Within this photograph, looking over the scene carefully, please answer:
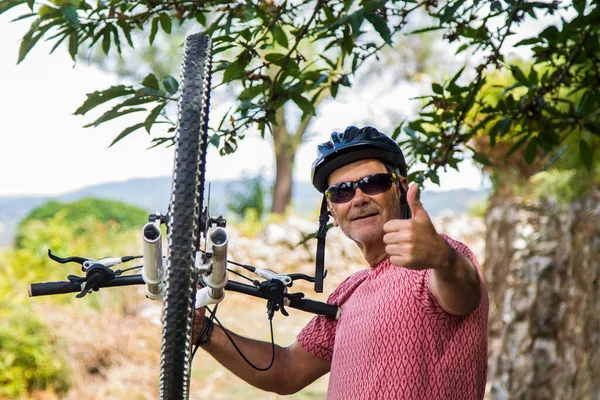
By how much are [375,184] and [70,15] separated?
1.13m

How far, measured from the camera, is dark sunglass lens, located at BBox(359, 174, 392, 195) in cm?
240

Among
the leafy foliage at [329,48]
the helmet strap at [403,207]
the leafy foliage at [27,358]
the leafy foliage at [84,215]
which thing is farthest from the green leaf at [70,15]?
the leafy foliage at [84,215]

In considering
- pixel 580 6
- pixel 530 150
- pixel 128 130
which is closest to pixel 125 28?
pixel 128 130

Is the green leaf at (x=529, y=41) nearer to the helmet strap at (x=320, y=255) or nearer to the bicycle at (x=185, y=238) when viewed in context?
the helmet strap at (x=320, y=255)

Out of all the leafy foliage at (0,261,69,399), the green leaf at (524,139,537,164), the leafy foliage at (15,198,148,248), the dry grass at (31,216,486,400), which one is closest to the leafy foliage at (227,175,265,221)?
the leafy foliage at (15,198,148,248)

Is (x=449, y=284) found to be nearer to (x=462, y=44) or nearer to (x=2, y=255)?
(x=462, y=44)

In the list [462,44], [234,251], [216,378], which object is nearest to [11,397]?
[216,378]

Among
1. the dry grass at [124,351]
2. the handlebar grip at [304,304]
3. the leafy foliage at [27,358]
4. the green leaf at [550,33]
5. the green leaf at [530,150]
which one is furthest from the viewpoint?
the dry grass at [124,351]

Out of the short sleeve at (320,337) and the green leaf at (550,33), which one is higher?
the green leaf at (550,33)

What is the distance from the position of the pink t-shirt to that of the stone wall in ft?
9.64

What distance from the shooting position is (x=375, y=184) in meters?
2.40

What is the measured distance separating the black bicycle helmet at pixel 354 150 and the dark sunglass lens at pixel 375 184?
0.11 meters

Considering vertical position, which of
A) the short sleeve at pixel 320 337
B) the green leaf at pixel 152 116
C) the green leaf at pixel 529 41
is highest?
the green leaf at pixel 529 41

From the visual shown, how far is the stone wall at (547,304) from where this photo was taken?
17.2ft
